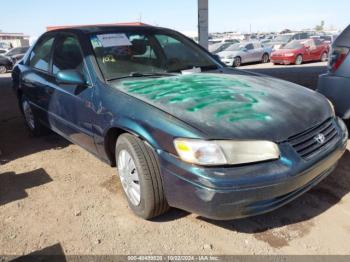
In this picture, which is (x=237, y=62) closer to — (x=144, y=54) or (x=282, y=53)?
(x=282, y=53)

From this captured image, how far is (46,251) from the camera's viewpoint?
268 centimetres

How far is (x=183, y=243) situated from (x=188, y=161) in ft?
2.26

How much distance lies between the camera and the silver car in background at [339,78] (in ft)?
13.2

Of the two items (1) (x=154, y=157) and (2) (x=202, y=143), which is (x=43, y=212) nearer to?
(1) (x=154, y=157)

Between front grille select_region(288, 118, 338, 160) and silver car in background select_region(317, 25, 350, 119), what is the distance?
1201 millimetres

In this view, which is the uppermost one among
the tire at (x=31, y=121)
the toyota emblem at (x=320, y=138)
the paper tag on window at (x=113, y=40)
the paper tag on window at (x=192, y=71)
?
the paper tag on window at (x=113, y=40)

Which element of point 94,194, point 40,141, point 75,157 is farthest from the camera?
point 40,141

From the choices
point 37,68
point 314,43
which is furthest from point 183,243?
point 314,43

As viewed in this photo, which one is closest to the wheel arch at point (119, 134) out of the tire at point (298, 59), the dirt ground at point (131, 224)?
the dirt ground at point (131, 224)

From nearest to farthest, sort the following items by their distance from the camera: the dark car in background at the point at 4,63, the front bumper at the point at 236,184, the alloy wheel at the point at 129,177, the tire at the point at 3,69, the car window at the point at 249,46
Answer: the front bumper at the point at 236,184 → the alloy wheel at the point at 129,177 → the car window at the point at 249,46 → the dark car in background at the point at 4,63 → the tire at the point at 3,69

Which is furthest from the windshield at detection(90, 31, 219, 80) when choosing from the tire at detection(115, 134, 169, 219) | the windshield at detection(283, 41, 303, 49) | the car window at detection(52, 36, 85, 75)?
the windshield at detection(283, 41, 303, 49)

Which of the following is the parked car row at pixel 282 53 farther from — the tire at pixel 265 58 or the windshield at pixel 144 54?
the windshield at pixel 144 54

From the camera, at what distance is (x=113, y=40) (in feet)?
12.2

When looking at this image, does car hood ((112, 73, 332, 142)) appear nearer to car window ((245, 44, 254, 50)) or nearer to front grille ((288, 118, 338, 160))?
front grille ((288, 118, 338, 160))
